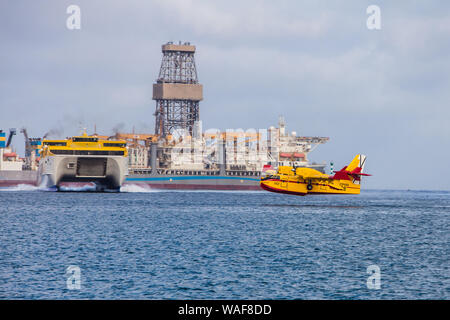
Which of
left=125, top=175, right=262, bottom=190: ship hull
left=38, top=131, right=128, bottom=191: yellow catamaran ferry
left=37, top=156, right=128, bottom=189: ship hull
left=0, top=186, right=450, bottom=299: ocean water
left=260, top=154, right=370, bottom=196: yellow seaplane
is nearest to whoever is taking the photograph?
left=0, top=186, right=450, bottom=299: ocean water

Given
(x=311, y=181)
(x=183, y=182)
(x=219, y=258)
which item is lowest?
(x=219, y=258)

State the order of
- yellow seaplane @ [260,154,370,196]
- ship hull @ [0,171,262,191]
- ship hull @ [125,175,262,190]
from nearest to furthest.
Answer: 1. yellow seaplane @ [260,154,370,196]
2. ship hull @ [125,175,262,190]
3. ship hull @ [0,171,262,191]

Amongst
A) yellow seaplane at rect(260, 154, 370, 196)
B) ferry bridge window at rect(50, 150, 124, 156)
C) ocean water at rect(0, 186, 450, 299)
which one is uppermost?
ferry bridge window at rect(50, 150, 124, 156)

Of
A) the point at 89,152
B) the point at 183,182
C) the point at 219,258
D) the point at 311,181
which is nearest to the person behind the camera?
the point at 219,258

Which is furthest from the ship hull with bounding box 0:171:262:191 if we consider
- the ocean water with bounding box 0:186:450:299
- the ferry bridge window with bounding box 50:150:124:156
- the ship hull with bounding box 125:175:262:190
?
the ocean water with bounding box 0:186:450:299

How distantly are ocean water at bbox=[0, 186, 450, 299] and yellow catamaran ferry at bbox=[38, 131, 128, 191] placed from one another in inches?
1985

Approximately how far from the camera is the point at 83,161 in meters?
114

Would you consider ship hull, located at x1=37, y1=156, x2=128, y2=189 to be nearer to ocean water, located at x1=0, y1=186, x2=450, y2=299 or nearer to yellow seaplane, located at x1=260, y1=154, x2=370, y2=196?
yellow seaplane, located at x1=260, y1=154, x2=370, y2=196

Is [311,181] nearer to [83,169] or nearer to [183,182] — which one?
[83,169]

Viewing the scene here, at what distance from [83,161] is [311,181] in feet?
127

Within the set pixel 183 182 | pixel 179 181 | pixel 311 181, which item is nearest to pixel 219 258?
pixel 311 181

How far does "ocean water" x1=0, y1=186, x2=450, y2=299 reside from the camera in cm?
2725
